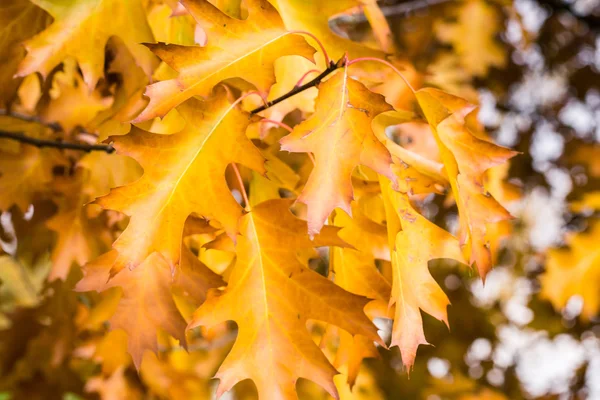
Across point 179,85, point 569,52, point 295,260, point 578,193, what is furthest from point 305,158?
point 569,52

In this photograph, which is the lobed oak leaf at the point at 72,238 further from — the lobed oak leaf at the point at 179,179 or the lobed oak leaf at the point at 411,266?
the lobed oak leaf at the point at 411,266

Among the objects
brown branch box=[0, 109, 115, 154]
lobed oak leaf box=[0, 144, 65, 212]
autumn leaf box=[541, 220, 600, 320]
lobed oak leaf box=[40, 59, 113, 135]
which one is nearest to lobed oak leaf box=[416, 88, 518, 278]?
brown branch box=[0, 109, 115, 154]

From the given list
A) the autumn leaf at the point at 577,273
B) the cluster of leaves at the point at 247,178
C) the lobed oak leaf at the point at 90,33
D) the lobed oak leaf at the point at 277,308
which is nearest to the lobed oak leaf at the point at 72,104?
the cluster of leaves at the point at 247,178

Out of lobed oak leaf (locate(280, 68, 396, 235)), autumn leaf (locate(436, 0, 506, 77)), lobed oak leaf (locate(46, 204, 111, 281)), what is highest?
lobed oak leaf (locate(280, 68, 396, 235))

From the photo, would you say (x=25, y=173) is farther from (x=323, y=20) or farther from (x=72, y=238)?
(x=323, y=20)

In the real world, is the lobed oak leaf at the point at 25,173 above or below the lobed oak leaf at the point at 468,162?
below

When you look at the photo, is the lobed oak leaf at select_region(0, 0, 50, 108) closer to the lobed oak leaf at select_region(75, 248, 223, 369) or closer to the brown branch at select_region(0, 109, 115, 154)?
the brown branch at select_region(0, 109, 115, 154)
